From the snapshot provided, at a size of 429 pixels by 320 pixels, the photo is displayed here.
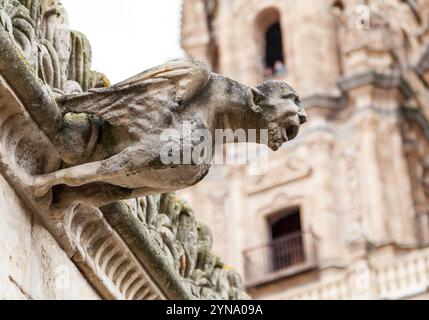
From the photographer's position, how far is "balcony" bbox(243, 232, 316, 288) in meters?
38.4

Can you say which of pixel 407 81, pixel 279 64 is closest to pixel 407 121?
pixel 407 81

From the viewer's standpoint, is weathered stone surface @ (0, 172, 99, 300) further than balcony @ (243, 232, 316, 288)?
No

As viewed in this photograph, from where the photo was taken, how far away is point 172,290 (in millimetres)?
8523

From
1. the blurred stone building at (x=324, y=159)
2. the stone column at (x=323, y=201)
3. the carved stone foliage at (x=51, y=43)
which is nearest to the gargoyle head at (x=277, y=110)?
the carved stone foliage at (x=51, y=43)

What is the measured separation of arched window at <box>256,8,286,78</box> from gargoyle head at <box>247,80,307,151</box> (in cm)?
3718

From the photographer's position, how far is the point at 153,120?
21.9ft

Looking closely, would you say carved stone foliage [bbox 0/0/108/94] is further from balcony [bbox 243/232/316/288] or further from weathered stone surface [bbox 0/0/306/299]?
balcony [bbox 243/232/316/288]

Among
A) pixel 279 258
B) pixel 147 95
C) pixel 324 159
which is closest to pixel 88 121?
pixel 147 95

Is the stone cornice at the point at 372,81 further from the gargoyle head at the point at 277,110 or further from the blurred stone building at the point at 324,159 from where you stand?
the gargoyle head at the point at 277,110

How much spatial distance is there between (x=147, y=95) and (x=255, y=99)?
0.57 m

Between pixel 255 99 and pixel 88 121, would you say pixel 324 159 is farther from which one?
pixel 88 121

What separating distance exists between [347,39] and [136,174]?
118ft

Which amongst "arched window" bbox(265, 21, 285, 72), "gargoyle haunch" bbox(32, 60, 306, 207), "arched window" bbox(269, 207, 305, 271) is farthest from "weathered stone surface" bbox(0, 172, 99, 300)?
"arched window" bbox(265, 21, 285, 72)
